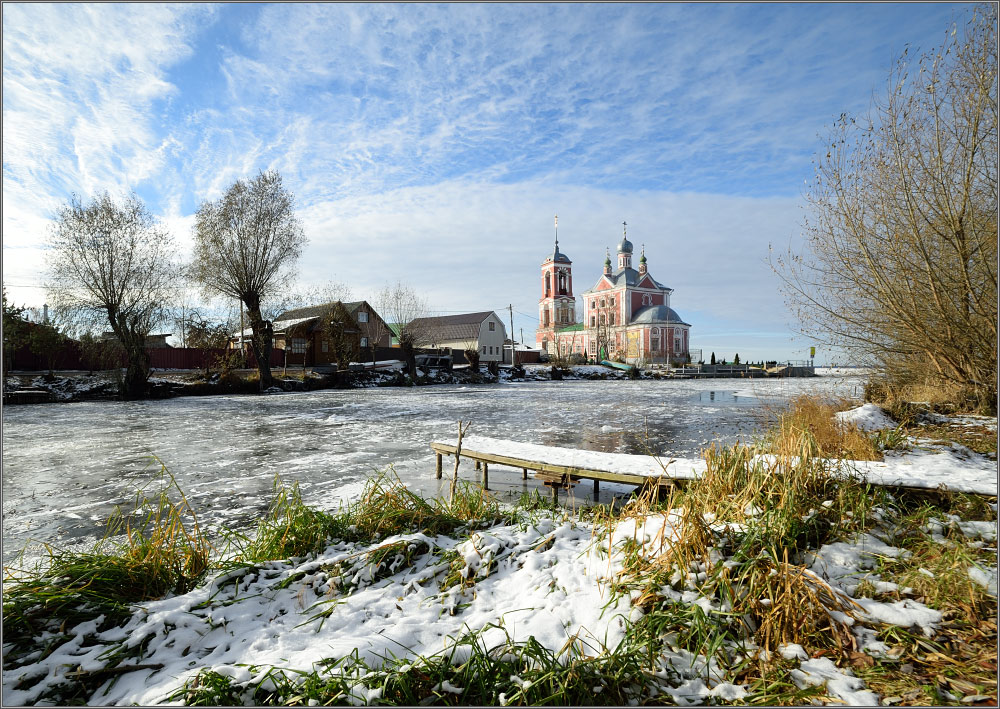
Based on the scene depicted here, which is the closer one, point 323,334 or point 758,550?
point 758,550

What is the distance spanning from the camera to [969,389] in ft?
23.3

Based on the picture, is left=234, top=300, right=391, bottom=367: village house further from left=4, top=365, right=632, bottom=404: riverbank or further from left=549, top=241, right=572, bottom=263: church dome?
left=549, top=241, right=572, bottom=263: church dome

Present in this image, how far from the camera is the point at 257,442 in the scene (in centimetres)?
1089

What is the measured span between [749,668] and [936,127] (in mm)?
5838

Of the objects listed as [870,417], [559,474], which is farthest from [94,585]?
[870,417]

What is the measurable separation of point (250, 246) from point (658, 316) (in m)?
46.2

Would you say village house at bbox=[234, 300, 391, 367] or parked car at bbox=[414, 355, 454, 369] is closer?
village house at bbox=[234, 300, 391, 367]

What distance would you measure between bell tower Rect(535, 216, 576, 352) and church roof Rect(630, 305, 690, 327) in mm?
12909

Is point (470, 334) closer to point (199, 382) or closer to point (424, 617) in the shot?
point (199, 382)

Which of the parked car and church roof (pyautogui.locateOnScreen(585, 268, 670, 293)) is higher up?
church roof (pyautogui.locateOnScreen(585, 268, 670, 293))

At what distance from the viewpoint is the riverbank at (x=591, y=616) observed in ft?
7.71

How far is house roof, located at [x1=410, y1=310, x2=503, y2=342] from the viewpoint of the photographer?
5725cm

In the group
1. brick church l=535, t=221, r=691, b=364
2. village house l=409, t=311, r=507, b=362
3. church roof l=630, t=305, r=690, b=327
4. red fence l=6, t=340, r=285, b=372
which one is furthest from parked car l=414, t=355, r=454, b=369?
church roof l=630, t=305, r=690, b=327

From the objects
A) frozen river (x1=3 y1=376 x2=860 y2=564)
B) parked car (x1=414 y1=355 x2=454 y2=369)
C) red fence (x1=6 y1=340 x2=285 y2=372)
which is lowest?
frozen river (x1=3 y1=376 x2=860 y2=564)
